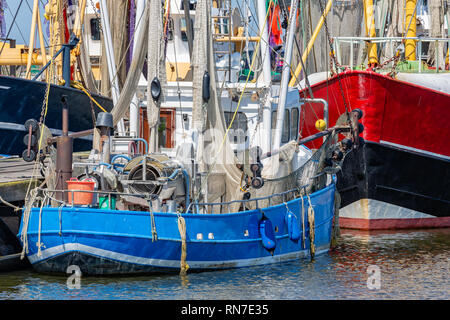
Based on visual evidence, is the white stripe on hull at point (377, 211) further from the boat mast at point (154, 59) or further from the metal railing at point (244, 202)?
the boat mast at point (154, 59)

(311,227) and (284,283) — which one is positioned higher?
(311,227)

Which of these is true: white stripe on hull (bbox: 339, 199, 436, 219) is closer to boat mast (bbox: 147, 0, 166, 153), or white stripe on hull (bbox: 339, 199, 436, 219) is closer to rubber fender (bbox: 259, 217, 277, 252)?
rubber fender (bbox: 259, 217, 277, 252)

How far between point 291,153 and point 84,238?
5.31 metres

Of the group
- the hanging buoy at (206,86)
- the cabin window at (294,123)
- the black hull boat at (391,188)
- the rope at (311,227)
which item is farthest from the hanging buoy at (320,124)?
the black hull boat at (391,188)

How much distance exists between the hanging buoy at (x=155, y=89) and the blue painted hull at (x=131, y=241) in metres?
2.26

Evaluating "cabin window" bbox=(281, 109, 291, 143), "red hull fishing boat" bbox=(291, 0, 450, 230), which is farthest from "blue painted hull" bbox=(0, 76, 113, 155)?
"red hull fishing boat" bbox=(291, 0, 450, 230)

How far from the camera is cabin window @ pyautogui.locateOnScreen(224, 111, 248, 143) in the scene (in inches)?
635

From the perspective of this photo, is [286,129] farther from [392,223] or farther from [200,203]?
[392,223]

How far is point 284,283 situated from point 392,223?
8.36 m

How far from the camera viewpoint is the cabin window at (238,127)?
16.1 metres

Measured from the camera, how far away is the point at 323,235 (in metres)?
16.5

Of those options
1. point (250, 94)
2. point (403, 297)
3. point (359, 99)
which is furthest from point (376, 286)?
point (359, 99)

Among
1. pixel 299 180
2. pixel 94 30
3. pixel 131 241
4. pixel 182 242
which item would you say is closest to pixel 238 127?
pixel 299 180

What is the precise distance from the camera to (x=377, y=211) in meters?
20.8
